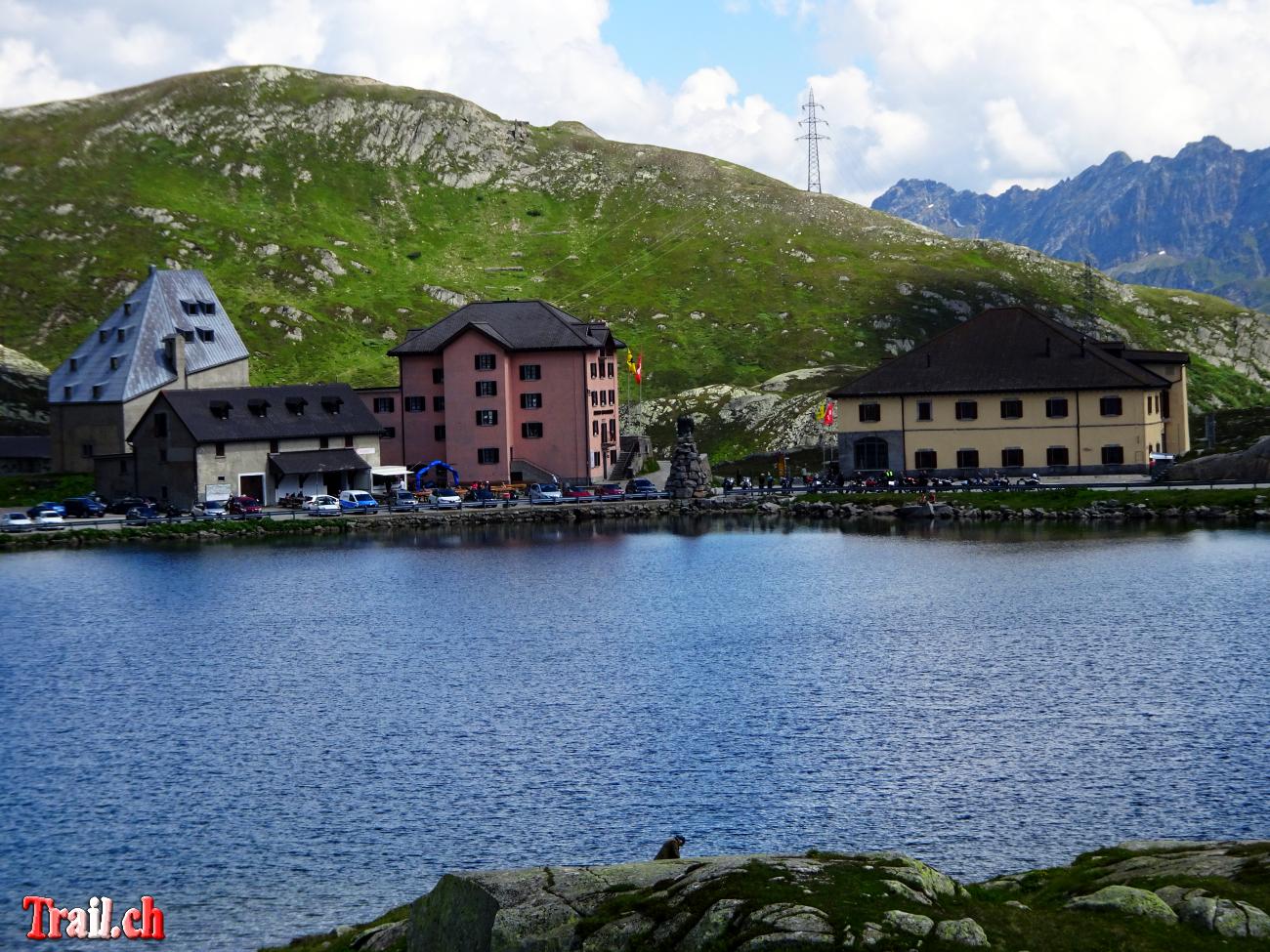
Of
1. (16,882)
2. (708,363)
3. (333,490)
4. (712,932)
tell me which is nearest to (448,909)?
(712,932)

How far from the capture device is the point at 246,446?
129125 millimetres

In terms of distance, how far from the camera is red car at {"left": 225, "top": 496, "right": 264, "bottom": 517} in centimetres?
12331

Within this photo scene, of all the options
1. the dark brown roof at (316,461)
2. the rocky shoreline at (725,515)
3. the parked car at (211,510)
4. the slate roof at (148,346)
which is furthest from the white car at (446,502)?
the slate roof at (148,346)

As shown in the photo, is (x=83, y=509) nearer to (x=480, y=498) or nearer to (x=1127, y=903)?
(x=480, y=498)

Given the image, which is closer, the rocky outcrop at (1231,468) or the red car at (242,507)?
the rocky outcrop at (1231,468)

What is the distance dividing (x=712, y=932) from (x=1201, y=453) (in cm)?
11406

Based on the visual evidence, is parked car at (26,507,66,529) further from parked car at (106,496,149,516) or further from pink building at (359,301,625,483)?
pink building at (359,301,625,483)

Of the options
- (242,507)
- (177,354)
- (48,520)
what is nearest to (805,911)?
(242,507)

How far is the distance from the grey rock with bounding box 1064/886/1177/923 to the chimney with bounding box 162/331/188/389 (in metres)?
135

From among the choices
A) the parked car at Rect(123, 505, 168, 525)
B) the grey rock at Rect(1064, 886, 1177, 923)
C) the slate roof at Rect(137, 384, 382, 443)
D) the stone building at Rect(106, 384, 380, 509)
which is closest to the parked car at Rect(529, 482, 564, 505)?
the stone building at Rect(106, 384, 380, 509)

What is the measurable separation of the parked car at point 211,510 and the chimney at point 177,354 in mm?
27336

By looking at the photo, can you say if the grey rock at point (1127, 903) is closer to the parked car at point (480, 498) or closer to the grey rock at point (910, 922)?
the grey rock at point (910, 922)

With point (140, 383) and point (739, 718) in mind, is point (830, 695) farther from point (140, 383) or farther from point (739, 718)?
point (140, 383)

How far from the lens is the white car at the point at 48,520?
390 feet
